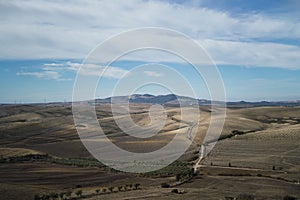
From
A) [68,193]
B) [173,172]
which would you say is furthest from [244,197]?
[173,172]

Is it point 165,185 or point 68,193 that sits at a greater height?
point 68,193

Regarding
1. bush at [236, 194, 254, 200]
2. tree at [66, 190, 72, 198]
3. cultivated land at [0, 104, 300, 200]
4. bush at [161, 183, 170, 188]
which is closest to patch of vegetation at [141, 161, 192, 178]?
cultivated land at [0, 104, 300, 200]

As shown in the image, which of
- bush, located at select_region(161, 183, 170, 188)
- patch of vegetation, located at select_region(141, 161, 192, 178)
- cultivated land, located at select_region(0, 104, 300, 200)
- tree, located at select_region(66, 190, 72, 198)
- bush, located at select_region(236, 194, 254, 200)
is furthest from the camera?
patch of vegetation, located at select_region(141, 161, 192, 178)

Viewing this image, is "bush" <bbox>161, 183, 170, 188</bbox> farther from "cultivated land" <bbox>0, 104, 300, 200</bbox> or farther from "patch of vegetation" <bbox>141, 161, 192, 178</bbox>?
"patch of vegetation" <bbox>141, 161, 192, 178</bbox>

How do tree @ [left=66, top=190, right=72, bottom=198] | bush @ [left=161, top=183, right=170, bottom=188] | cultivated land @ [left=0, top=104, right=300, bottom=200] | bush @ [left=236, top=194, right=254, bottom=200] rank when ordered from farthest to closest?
bush @ [left=161, top=183, right=170, bottom=188], cultivated land @ [left=0, top=104, right=300, bottom=200], tree @ [left=66, top=190, right=72, bottom=198], bush @ [left=236, top=194, right=254, bottom=200]

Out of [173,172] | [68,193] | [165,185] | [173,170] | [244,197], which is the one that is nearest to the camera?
[244,197]

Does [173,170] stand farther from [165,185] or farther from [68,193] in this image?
[68,193]

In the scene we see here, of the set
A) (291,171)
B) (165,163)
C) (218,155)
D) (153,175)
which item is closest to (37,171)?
(153,175)

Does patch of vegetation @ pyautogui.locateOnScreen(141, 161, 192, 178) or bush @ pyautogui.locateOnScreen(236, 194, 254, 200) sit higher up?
bush @ pyautogui.locateOnScreen(236, 194, 254, 200)

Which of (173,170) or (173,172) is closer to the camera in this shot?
(173,172)

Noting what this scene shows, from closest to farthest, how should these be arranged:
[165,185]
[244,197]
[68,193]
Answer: [244,197], [68,193], [165,185]

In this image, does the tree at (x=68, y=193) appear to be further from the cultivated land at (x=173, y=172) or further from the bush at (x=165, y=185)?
the bush at (x=165, y=185)

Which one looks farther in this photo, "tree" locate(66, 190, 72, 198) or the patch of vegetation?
the patch of vegetation
